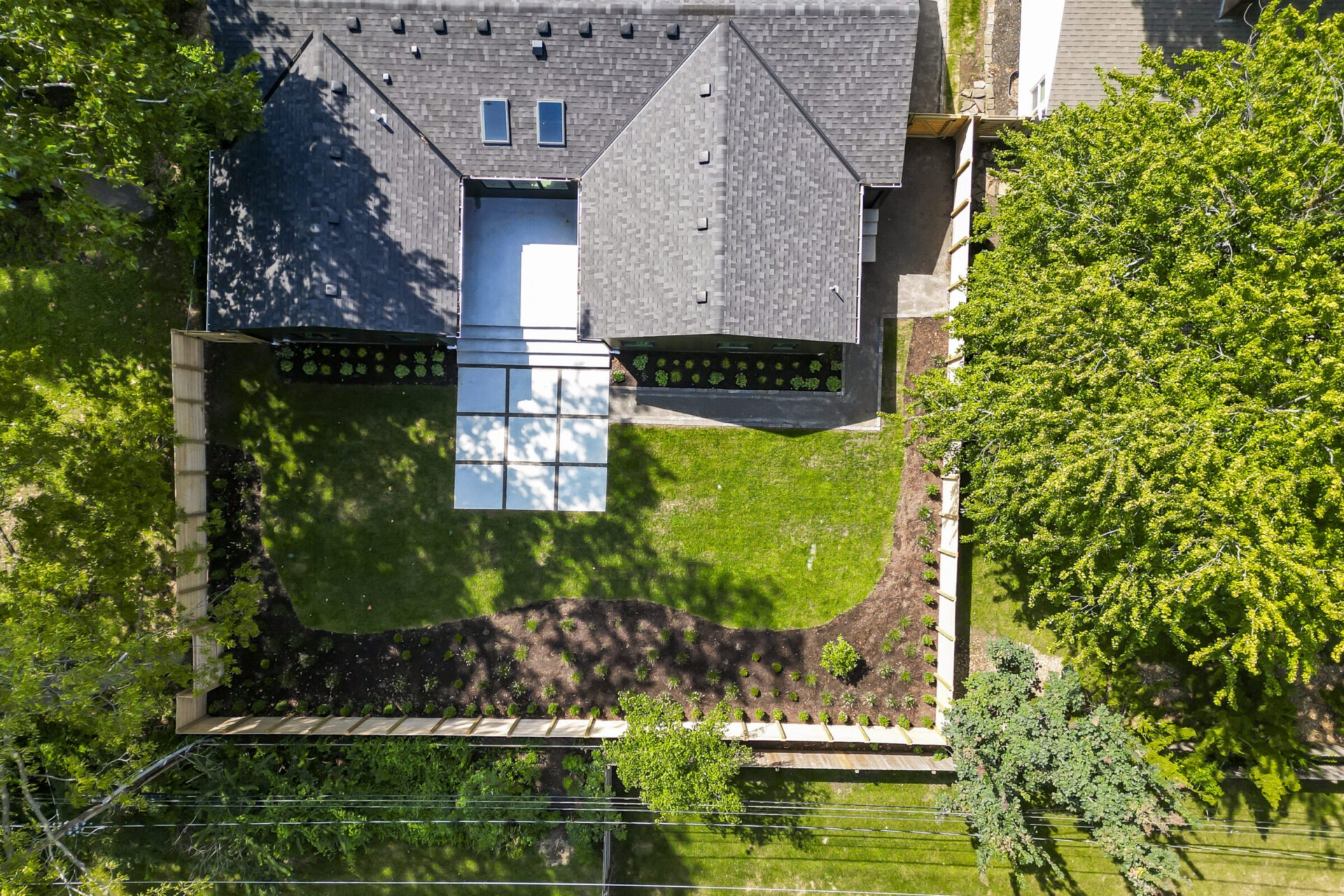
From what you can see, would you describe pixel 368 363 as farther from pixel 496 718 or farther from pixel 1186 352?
pixel 1186 352

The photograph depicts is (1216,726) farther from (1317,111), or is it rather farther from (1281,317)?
(1317,111)

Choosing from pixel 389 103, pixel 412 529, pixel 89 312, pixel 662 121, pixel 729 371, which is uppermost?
pixel 389 103

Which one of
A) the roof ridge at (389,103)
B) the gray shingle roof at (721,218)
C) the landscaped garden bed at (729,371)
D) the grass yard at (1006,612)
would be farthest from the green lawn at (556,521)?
the roof ridge at (389,103)

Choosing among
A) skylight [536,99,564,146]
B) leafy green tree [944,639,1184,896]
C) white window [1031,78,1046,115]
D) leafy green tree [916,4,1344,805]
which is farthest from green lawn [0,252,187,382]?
white window [1031,78,1046,115]

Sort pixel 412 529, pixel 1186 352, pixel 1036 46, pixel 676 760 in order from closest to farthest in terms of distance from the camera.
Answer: pixel 1186 352 → pixel 676 760 → pixel 1036 46 → pixel 412 529

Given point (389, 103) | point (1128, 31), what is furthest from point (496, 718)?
point (1128, 31)

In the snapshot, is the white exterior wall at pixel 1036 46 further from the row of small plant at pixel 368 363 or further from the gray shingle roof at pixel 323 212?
the row of small plant at pixel 368 363

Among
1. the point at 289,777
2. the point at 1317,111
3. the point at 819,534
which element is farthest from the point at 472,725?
the point at 1317,111
